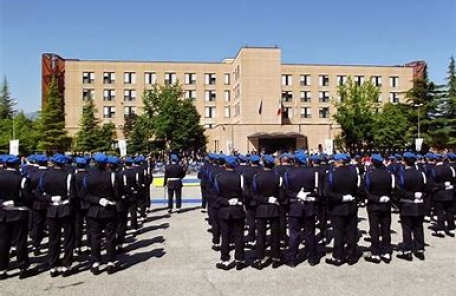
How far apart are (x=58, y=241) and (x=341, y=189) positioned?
18.6 feet

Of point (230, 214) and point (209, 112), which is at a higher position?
point (209, 112)

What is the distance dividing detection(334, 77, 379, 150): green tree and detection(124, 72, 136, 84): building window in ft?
116

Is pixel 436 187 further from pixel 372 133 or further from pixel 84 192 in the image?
pixel 372 133

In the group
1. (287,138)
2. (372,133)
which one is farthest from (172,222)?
(287,138)

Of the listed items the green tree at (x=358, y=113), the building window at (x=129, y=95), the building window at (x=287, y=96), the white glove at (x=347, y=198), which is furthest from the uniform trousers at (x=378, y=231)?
the building window at (x=129, y=95)

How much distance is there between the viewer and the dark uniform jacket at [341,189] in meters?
8.62

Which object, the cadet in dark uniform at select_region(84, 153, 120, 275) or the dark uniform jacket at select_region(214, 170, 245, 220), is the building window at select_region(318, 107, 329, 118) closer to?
the dark uniform jacket at select_region(214, 170, 245, 220)

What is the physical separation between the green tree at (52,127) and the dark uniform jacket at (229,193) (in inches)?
1966

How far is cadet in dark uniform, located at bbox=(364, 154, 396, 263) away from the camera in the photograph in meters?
8.75

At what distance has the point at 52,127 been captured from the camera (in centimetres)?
5494

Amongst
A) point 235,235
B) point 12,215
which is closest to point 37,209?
point 12,215

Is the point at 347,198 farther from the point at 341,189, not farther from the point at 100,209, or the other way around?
the point at 100,209

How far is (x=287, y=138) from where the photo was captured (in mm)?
59781

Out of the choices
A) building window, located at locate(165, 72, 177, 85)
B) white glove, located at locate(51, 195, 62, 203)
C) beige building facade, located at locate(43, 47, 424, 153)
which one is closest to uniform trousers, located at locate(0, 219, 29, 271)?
white glove, located at locate(51, 195, 62, 203)
